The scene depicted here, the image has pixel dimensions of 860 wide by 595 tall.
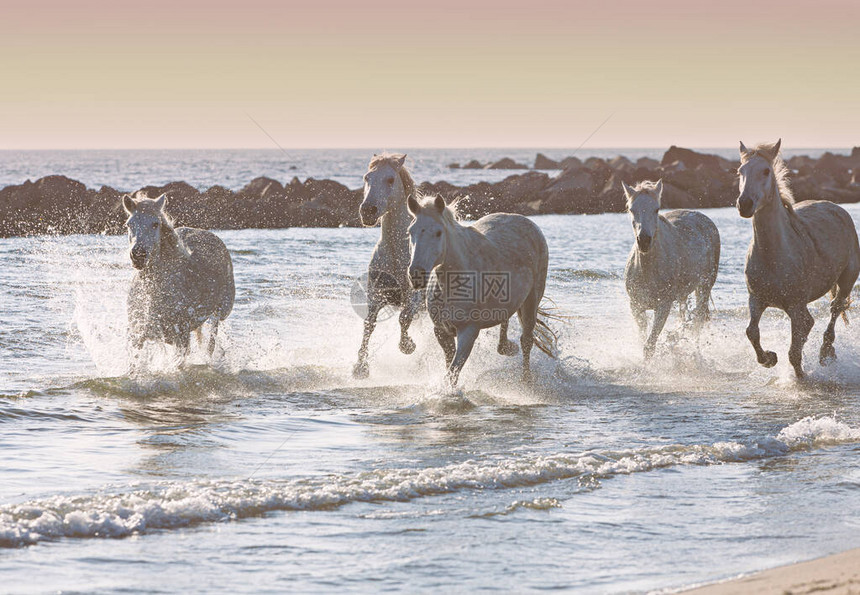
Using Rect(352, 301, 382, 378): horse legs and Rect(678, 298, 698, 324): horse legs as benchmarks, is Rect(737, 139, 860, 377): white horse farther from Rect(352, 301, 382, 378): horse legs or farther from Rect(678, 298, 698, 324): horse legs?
Rect(352, 301, 382, 378): horse legs

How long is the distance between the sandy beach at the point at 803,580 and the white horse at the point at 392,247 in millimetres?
5744

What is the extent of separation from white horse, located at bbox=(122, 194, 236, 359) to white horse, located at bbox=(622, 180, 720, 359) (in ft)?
14.7

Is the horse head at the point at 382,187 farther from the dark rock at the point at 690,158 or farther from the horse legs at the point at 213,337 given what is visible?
the dark rock at the point at 690,158

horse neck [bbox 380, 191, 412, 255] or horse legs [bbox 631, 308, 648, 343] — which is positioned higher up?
horse neck [bbox 380, 191, 412, 255]

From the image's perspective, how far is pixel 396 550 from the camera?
201 inches

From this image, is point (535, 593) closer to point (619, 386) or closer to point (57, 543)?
point (57, 543)

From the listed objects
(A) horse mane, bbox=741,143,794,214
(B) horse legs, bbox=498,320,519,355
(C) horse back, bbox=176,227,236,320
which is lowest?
(B) horse legs, bbox=498,320,519,355

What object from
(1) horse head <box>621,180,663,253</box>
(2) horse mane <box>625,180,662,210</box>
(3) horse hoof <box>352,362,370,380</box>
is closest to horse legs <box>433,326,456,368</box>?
(3) horse hoof <box>352,362,370,380</box>

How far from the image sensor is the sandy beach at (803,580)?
4289 mm

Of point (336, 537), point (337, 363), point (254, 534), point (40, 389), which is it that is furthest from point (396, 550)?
point (337, 363)

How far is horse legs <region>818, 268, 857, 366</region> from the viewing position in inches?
416

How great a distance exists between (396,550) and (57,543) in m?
1.75

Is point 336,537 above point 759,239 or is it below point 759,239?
below

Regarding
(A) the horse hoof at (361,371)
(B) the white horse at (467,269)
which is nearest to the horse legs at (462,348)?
(B) the white horse at (467,269)
